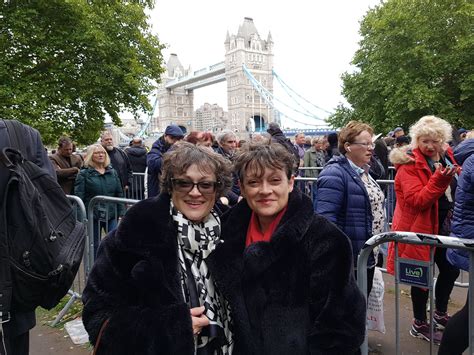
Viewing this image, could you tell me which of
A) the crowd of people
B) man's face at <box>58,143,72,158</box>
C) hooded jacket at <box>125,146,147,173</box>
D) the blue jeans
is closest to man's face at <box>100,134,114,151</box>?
man's face at <box>58,143,72,158</box>

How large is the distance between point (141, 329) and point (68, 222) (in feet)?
2.32

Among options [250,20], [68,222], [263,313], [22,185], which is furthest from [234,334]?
[250,20]

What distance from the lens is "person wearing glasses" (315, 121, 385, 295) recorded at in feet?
9.68

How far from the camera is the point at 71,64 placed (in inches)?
588

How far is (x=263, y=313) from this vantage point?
167 cm

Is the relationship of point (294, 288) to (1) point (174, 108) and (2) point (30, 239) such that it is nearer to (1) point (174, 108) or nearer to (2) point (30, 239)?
(2) point (30, 239)

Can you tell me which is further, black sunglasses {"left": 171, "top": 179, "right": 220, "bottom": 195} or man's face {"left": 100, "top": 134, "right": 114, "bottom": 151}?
man's face {"left": 100, "top": 134, "right": 114, "bottom": 151}

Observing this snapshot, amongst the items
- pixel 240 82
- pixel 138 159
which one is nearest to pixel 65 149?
pixel 138 159

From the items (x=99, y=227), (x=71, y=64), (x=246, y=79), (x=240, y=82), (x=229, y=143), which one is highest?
(x=246, y=79)

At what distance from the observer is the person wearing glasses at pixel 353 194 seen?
2.95 meters

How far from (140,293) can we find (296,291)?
591mm

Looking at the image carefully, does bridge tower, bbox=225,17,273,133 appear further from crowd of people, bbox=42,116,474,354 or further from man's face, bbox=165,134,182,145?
crowd of people, bbox=42,116,474,354

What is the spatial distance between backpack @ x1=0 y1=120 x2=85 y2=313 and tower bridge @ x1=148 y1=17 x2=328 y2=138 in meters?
87.4

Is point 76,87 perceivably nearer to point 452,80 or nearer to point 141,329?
point 141,329
